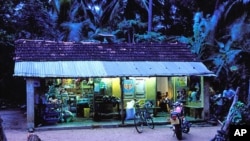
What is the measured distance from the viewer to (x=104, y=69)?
652 inches

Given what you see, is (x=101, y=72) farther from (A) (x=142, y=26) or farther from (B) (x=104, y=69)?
(A) (x=142, y=26)

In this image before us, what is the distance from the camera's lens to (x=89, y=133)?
14586 millimetres

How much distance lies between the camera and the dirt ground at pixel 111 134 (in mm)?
13445

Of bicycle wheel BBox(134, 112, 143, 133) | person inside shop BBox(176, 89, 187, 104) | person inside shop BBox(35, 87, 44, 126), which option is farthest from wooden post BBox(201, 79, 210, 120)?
person inside shop BBox(35, 87, 44, 126)

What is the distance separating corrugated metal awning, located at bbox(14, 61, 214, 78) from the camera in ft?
51.9

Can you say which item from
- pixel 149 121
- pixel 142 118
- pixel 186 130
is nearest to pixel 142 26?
pixel 149 121

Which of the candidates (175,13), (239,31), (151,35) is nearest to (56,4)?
(151,35)

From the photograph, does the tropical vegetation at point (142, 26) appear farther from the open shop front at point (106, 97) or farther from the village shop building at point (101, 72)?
the open shop front at point (106, 97)

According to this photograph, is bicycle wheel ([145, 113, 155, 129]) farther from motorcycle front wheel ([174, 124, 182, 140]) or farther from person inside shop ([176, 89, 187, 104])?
person inside shop ([176, 89, 187, 104])

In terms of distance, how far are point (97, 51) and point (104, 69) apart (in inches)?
69.2

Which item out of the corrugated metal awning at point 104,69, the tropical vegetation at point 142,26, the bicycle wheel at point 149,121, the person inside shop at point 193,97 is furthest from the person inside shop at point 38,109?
the person inside shop at point 193,97

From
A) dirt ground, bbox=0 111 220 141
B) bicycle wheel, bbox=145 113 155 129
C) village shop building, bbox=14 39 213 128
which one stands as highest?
village shop building, bbox=14 39 213 128

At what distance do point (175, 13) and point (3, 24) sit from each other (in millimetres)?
14471

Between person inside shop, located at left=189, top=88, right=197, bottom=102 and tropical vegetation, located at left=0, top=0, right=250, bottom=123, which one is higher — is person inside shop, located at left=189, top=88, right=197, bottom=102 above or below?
below
